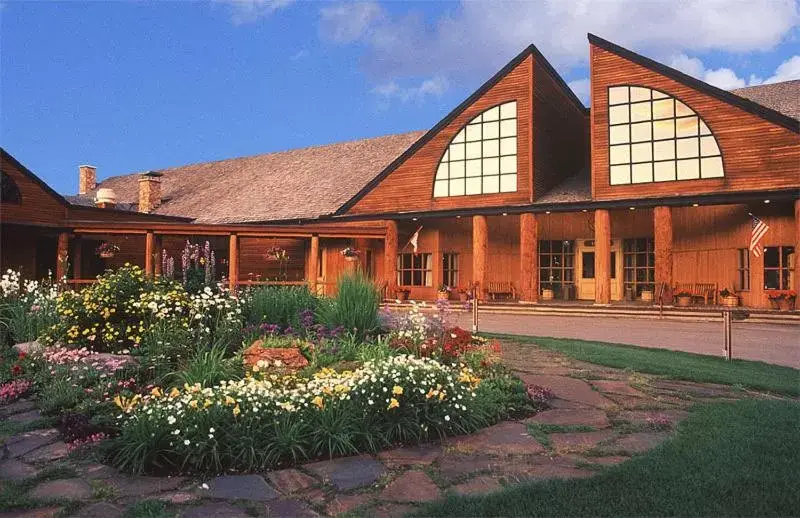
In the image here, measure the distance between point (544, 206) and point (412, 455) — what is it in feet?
53.4

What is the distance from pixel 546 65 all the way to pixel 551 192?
4.62m

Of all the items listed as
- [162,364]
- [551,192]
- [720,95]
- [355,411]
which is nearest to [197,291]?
[162,364]

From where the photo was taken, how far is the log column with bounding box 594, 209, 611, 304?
60.3 feet

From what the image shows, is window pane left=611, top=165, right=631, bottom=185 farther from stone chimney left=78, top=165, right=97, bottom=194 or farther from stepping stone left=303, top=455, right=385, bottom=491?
stone chimney left=78, top=165, right=97, bottom=194

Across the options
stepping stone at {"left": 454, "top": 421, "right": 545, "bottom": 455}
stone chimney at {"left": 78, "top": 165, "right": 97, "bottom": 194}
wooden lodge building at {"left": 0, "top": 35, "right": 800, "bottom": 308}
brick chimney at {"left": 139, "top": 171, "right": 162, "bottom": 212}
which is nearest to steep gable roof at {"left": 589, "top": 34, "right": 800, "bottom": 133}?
wooden lodge building at {"left": 0, "top": 35, "right": 800, "bottom": 308}

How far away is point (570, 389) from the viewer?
5.80 meters

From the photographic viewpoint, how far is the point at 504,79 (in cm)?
2055

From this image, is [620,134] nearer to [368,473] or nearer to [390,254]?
[390,254]

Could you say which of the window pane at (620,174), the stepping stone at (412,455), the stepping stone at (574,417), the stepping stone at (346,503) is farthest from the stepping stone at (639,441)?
the window pane at (620,174)

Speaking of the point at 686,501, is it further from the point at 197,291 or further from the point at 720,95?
the point at 720,95

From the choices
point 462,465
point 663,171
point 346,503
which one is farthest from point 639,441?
point 663,171

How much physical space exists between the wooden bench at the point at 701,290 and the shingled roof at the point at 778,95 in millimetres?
5817

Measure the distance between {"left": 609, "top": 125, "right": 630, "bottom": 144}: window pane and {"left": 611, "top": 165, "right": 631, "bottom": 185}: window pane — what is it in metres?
0.80

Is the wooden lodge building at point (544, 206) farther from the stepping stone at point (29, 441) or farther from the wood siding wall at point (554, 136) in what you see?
the stepping stone at point (29, 441)
